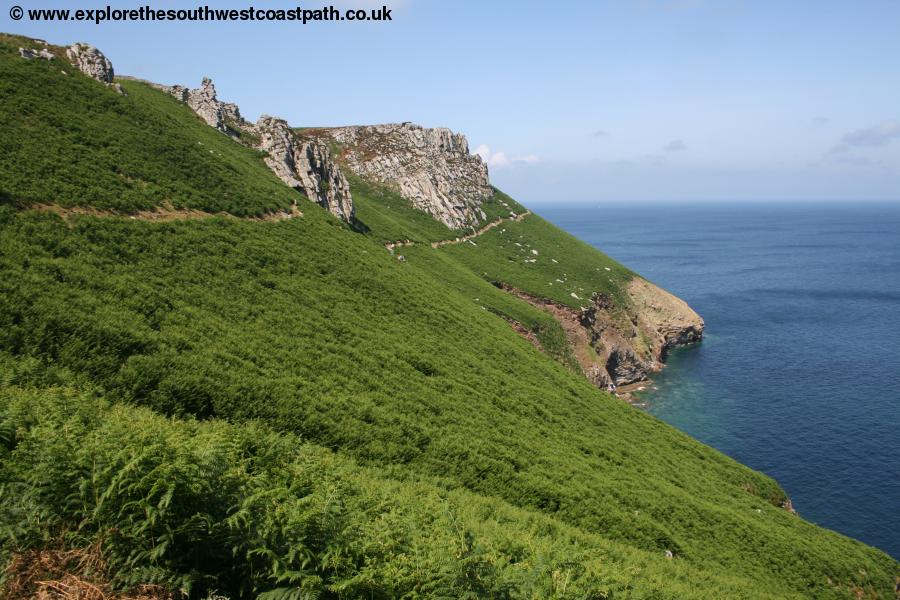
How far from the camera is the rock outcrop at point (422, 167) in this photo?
311ft

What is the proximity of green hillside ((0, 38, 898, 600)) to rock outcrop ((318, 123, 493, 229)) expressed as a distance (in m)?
48.3

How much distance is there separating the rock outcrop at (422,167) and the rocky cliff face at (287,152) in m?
31.8

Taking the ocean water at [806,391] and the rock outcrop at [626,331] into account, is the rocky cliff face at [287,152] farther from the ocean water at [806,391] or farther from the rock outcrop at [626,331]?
the ocean water at [806,391]

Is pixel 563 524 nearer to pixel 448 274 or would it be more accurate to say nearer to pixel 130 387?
pixel 130 387

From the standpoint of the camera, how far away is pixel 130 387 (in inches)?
681

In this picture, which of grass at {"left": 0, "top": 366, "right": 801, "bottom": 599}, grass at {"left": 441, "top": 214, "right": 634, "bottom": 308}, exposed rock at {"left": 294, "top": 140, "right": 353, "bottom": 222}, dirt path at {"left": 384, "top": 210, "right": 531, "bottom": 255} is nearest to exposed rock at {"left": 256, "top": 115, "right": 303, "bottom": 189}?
exposed rock at {"left": 294, "top": 140, "right": 353, "bottom": 222}

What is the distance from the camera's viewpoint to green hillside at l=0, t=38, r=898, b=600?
29.9 feet

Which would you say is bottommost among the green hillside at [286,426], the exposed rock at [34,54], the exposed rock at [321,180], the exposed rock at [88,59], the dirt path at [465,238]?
the green hillside at [286,426]

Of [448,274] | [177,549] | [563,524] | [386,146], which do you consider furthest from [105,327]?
[386,146]

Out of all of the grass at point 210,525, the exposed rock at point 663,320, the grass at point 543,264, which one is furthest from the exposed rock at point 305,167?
the exposed rock at point 663,320

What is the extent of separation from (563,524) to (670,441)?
22.8 meters

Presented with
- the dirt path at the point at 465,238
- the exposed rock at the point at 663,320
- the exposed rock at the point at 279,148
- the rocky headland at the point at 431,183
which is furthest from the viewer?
the exposed rock at the point at 663,320

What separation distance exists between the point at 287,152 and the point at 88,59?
21.9 metres

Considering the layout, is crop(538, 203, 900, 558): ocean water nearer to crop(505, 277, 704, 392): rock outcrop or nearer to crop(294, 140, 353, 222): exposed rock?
crop(505, 277, 704, 392): rock outcrop
